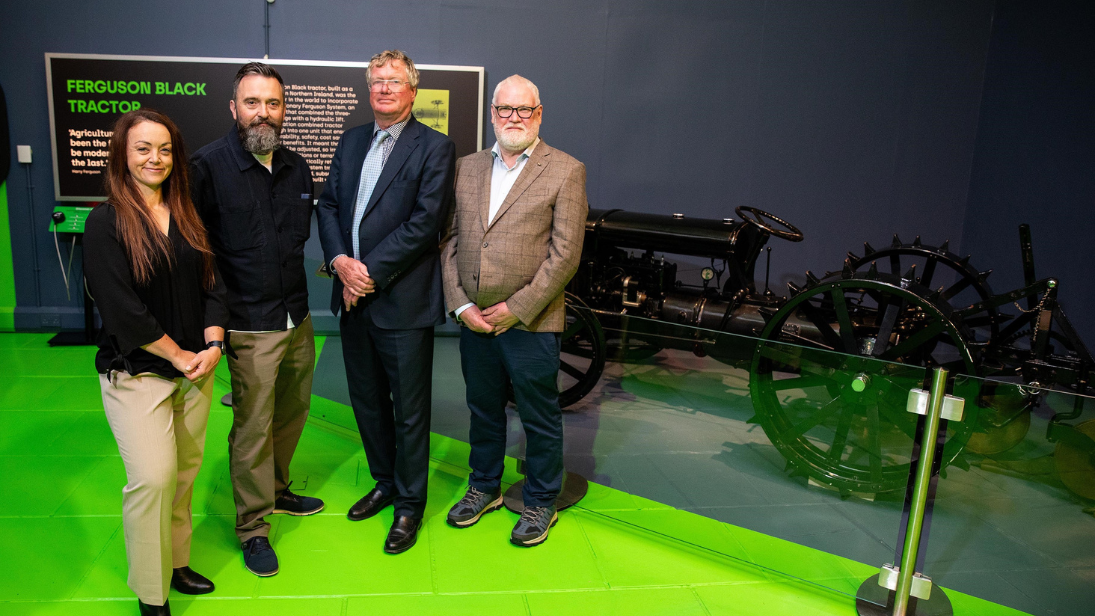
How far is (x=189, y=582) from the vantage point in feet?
8.29

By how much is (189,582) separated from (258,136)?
1.60m

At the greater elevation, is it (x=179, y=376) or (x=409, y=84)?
(x=409, y=84)

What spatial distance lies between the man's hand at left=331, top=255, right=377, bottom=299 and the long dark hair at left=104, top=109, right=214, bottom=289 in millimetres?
550

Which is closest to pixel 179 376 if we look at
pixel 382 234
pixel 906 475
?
pixel 382 234

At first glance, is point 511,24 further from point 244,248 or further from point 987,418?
point 987,418

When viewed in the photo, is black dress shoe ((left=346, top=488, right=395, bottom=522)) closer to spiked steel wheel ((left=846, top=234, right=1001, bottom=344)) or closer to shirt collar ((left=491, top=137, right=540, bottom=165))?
shirt collar ((left=491, top=137, right=540, bottom=165))

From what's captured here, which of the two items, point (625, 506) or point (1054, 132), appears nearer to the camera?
point (625, 506)

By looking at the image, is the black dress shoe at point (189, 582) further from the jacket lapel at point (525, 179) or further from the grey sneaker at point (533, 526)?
the jacket lapel at point (525, 179)

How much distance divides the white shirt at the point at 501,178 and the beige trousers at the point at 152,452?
1.05m

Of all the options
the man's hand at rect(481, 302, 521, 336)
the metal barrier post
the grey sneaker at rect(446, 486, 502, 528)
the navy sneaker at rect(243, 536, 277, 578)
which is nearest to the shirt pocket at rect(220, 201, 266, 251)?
the man's hand at rect(481, 302, 521, 336)

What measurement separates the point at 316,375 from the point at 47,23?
374 centimetres

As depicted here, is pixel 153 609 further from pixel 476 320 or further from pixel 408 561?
pixel 476 320

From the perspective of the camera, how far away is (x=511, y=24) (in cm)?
587

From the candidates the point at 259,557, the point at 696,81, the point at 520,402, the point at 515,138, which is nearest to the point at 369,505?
the point at 259,557
